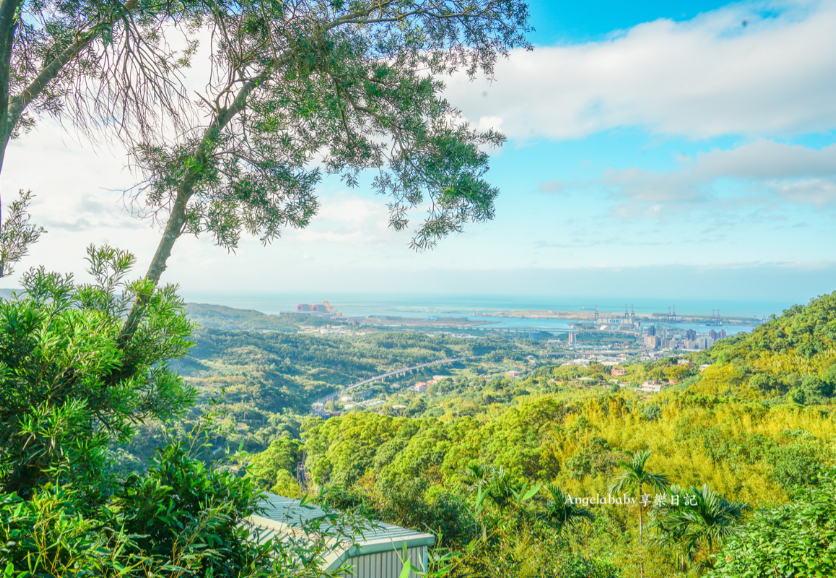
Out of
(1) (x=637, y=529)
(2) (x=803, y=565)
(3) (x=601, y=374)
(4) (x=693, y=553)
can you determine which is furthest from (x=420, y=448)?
(3) (x=601, y=374)

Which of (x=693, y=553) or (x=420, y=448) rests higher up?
(x=693, y=553)

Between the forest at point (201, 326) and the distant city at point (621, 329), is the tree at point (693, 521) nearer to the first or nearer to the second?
the forest at point (201, 326)

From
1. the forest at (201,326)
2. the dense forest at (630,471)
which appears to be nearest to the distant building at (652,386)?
the dense forest at (630,471)

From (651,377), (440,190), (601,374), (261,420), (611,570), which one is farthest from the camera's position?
(601,374)

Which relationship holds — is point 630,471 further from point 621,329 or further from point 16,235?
point 621,329

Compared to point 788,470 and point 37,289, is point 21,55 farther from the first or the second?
point 788,470

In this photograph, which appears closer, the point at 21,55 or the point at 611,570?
the point at 21,55
